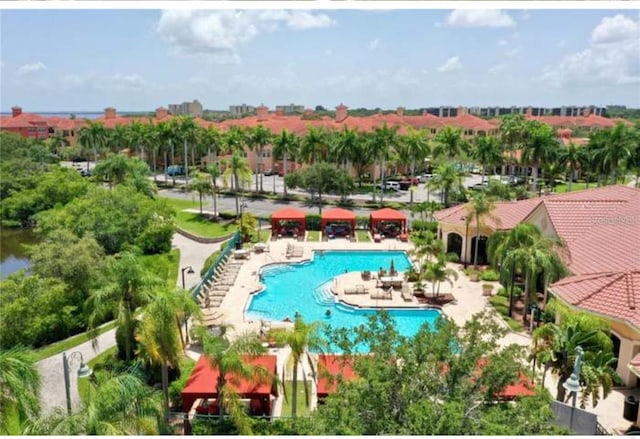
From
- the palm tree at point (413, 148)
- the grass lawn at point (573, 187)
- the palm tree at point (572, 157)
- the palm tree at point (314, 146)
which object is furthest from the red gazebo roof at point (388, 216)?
the grass lawn at point (573, 187)

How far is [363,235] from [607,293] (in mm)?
25716

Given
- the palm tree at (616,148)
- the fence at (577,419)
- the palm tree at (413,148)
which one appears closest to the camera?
the fence at (577,419)

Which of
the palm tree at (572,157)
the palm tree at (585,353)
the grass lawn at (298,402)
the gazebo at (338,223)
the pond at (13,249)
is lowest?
the pond at (13,249)

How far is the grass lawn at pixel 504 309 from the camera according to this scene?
86.8ft

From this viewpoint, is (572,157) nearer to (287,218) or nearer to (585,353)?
(287,218)

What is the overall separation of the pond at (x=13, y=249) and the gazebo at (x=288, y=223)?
19.8 meters

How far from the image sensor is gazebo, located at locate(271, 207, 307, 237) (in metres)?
45.4

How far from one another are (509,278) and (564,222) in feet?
15.2

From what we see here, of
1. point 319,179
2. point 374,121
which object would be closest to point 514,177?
point 374,121

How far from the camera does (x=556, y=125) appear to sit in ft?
371

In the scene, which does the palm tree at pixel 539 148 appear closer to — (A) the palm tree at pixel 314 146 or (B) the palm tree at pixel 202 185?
(A) the palm tree at pixel 314 146

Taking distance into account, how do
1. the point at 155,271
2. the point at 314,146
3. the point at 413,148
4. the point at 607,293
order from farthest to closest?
the point at 314,146 → the point at 413,148 → the point at 155,271 → the point at 607,293

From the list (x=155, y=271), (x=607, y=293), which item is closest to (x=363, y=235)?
(x=155, y=271)

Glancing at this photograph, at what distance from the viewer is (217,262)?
116 ft
